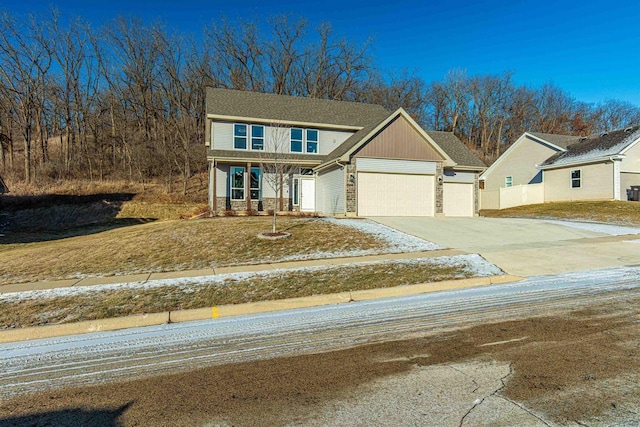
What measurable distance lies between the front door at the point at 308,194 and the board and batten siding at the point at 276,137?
2.19 m

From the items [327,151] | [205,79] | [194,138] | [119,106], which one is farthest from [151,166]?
[327,151]

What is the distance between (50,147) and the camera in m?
36.9

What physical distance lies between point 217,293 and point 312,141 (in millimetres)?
17639

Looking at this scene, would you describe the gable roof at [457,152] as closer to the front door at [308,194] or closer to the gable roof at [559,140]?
the front door at [308,194]

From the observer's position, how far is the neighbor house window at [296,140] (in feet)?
75.8

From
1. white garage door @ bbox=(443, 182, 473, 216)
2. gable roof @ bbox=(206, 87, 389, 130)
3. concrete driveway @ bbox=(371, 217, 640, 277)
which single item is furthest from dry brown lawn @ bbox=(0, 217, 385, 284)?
gable roof @ bbox=(206, 87, 389, 130)

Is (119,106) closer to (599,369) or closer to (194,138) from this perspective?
(194,138)

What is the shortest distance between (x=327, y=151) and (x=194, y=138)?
19.5m

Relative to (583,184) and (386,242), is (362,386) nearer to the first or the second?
(386,242)

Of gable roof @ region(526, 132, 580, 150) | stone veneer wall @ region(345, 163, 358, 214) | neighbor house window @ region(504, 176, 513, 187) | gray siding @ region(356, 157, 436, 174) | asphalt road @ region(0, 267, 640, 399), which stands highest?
gable roof @ region(526, 132, 580, 150)

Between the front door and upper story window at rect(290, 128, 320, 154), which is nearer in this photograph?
the front door

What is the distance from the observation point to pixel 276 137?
21516 millimetres

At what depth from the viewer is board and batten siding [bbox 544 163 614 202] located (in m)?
25.1

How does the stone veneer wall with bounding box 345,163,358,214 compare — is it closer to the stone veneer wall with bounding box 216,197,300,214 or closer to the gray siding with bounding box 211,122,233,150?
the stone veneer wall with bounding box 216,197,300,214
